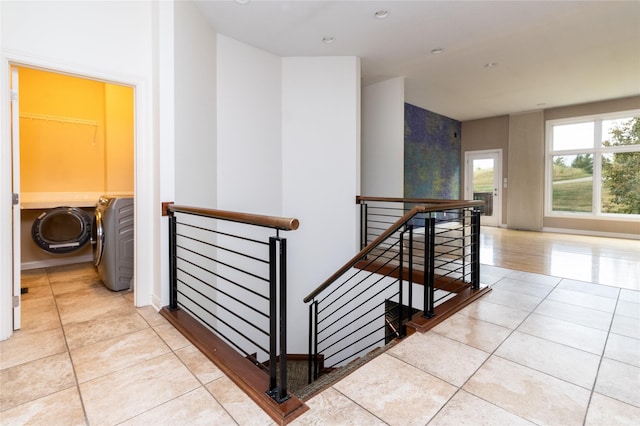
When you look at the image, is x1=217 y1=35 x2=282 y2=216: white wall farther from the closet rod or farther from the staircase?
the closet rod

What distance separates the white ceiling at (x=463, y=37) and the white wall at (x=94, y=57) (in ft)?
2.49

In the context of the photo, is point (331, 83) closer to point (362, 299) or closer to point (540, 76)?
point (362, 299)

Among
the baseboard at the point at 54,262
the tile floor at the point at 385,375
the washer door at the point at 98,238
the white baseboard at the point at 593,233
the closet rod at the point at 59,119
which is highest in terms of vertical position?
the closet rod at the point at 59,119

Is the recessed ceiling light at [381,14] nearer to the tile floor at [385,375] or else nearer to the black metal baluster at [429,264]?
the black metal baluster at [429,264]

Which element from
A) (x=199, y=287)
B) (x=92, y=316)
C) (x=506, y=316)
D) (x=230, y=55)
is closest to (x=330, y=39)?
(x=230, y=55)

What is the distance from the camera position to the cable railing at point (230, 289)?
1505 mm

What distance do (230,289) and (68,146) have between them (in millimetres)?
3098

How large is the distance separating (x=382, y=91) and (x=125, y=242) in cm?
432

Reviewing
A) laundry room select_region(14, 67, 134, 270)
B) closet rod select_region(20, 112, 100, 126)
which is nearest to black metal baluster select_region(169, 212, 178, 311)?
laundry room select_region(14, 67, 134, 270)

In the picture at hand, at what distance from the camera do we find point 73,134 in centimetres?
427

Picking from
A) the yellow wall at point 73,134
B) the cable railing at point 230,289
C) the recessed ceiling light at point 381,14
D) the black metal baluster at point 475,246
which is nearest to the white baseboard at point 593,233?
the black metal baluster at point 475,246

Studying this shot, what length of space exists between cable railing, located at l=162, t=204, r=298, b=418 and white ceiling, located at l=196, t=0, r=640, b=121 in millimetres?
2207

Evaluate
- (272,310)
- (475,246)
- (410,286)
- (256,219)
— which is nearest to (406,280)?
(475,246)

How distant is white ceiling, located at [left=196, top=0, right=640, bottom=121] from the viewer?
3066mm
